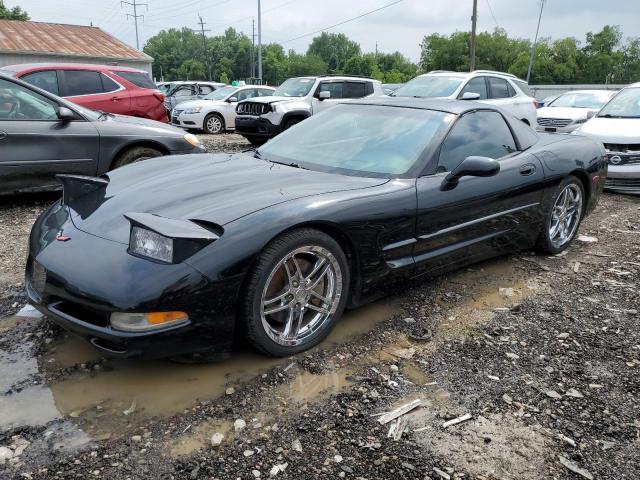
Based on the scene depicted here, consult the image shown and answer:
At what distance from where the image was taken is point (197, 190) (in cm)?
307

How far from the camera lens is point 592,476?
2.18 m

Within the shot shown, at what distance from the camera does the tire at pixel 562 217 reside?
4.63 meters

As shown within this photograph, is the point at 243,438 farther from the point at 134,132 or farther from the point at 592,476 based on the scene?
the point at 134,132

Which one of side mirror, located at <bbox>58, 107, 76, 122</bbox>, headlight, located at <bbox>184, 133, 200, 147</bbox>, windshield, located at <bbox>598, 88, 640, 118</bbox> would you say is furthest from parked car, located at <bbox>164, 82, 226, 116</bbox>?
side mirror, located at <bbox>58, 107, 76, 122</bbox>

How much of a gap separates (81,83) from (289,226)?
24.8 feet

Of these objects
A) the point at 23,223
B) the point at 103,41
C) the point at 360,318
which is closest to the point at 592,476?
the point at 360,318

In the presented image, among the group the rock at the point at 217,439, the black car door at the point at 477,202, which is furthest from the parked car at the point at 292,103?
the rock at the point at 217,439

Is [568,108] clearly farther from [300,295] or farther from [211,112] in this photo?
[300,295]

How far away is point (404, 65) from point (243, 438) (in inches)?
4253

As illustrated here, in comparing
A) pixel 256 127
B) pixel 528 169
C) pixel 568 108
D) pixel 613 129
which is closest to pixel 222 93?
pixel 256 127

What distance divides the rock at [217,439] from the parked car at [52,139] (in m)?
4.23

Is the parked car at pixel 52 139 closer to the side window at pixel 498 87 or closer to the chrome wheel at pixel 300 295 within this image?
the chrome wheel at pixel 300 295

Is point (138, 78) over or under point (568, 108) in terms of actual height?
over

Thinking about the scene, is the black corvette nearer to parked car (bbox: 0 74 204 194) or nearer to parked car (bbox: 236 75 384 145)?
parked car (bbox: 0 74 204 194)
